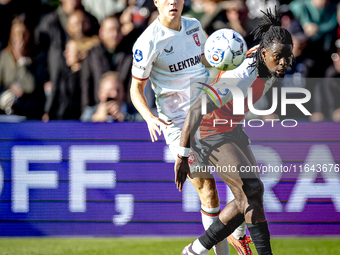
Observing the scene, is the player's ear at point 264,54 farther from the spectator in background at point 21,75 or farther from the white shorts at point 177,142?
the spectator in background at point 21,75

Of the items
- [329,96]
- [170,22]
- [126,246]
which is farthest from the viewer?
[329,96]

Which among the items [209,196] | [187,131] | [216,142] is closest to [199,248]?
[209,196]

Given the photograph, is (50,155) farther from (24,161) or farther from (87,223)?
(87,223)

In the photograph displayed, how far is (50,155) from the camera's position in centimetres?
527

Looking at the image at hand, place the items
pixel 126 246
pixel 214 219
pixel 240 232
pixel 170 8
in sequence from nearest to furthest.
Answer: pixel 170 8
pixel 214 219
pixel 240 232
pixel 126 246

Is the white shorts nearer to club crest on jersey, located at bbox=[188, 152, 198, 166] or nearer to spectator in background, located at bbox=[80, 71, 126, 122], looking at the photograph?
club crest on jersey, located at bbox=[188, 152, 198, 166]

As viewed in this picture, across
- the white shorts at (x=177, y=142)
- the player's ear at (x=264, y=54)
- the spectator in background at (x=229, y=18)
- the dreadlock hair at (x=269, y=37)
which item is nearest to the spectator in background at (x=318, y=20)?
the spectator in background at (x=229, y=18)

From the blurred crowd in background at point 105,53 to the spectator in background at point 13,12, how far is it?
0.05m

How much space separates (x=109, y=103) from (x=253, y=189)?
7.54 feet

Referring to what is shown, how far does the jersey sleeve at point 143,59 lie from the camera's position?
393cm

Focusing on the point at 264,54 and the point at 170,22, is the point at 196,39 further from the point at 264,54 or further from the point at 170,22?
the point at 264,54

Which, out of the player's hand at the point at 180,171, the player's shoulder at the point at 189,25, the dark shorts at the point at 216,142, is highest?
the player's shoulder at the point at 189,25

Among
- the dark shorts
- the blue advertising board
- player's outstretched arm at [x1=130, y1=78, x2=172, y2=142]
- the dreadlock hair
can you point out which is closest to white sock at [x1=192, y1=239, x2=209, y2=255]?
the dark shorts

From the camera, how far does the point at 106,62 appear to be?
17.6 ft
